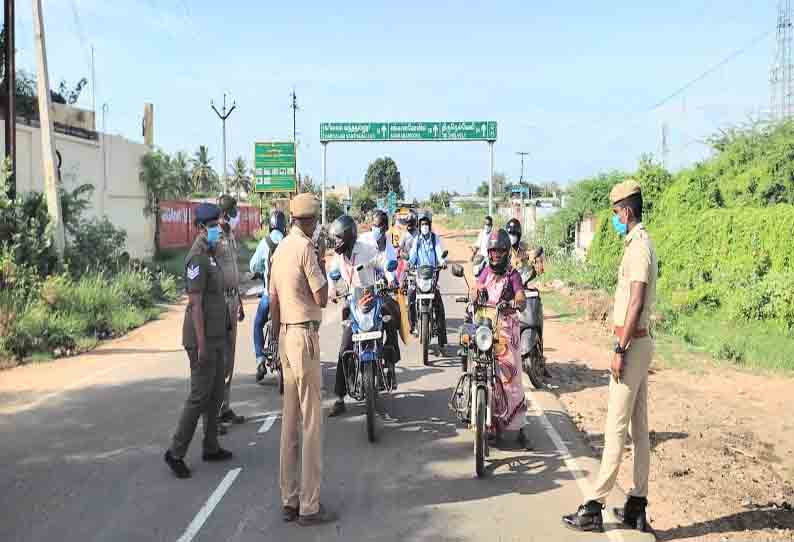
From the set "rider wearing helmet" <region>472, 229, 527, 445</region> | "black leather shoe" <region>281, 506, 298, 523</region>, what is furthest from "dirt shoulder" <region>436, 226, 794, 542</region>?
"black leather shoe" <region>281, 506, 298, 523</region>

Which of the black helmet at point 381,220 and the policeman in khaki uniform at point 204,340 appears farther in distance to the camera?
the black helmet at point 381,220

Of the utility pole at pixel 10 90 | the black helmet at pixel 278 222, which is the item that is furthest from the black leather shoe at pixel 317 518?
the utility pole at pixel 10 90

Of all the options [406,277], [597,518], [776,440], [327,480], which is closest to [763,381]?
[776,440]

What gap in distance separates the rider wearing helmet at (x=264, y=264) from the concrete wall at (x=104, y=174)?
34.6 feet

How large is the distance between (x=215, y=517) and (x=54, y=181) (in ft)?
36.3

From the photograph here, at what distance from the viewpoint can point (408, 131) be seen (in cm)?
3969

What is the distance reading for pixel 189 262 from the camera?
589 cm

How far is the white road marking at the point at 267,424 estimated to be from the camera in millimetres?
7035

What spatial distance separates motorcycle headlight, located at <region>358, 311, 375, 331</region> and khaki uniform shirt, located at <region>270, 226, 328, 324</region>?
79.5 inches

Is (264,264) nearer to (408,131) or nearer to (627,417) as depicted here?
(627,417)

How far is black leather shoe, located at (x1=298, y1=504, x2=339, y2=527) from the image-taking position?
4.89 meters

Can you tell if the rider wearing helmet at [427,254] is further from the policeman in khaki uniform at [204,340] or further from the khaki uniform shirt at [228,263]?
the policeman in khaki uniform at [204,340]

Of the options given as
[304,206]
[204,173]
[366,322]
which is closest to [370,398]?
[366,322]

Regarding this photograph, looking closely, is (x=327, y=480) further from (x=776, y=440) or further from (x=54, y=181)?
(x=54, y=181)
